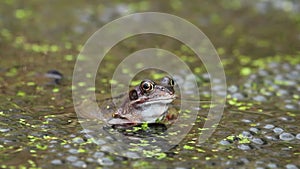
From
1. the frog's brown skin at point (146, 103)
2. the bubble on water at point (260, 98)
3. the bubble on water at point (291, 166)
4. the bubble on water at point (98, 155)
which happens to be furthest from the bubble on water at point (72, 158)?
the bubble on water at point (260, 98)

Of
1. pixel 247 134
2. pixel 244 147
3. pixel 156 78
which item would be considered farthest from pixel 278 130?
pixel 156 78

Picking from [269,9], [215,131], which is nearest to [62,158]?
[215,131]

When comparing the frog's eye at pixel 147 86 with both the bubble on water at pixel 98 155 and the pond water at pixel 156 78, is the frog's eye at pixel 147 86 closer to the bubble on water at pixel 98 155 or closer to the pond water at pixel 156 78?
the pond water at pixel 156 78

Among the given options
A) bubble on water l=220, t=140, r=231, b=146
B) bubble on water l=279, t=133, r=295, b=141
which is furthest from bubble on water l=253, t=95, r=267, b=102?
bubble on water l=220, t=140, r=231, b=146

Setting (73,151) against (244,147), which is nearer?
(73,151)

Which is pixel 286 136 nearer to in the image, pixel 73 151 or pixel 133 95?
pixel 133 95

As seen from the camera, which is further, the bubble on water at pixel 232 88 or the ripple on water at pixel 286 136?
the bubble on water at pixel 232 88
